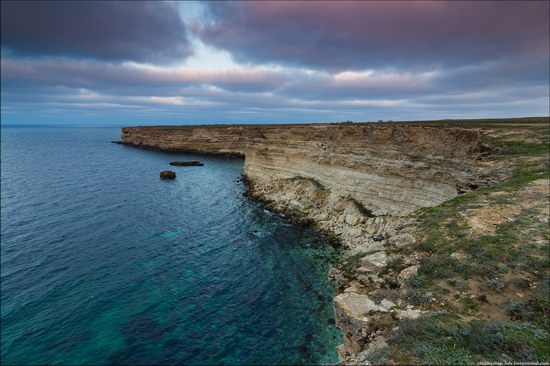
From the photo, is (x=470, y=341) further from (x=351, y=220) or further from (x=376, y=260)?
(x=351, y=220)

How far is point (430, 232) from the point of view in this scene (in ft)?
58.2

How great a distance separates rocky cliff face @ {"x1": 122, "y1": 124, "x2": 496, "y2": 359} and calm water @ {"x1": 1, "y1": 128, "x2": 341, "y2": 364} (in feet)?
15.0

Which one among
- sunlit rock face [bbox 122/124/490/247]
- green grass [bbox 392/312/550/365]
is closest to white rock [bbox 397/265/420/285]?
green grass [bbox 392/312/550/365]

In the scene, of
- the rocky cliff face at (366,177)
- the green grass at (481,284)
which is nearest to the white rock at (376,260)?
the rocky cliff face at (366,177)

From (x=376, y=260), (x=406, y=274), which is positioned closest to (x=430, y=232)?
(x=376, y=260)

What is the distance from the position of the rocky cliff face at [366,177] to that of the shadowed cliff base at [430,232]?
13 cm

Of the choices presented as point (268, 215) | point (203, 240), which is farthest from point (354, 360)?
point (268, 215)

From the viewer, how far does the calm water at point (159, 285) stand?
1688 cm

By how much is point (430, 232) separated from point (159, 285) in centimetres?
2067

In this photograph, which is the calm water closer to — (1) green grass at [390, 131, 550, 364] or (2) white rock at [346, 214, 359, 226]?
(2) white rock at [346, 214, 359, 226]

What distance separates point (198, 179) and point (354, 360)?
60.9 meters

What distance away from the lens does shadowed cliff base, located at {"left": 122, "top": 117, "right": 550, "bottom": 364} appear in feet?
31.3

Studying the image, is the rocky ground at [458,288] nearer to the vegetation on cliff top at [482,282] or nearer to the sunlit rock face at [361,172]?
the vegetation on cliff top at [482,282]

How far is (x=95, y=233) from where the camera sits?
32156 mm
